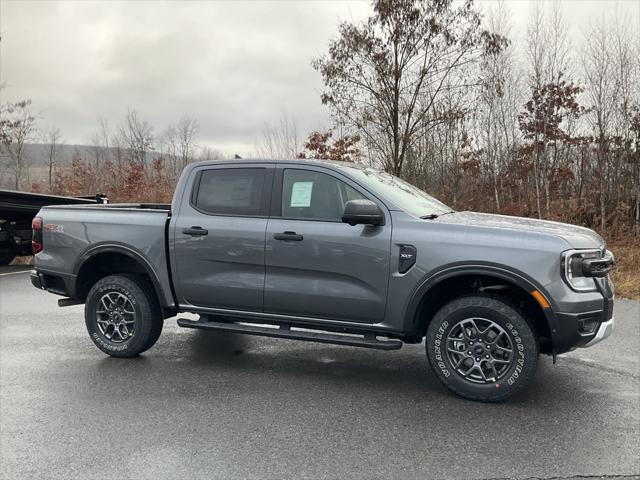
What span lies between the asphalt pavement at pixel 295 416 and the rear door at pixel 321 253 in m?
0.69

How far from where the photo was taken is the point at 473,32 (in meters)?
14.7

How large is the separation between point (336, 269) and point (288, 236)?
520 millimetres

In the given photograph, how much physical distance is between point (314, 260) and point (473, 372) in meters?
1.56

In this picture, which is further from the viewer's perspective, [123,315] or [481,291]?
[123,315]

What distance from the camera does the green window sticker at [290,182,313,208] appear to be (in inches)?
191

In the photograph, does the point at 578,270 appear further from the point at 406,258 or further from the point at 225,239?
the point at 225,239

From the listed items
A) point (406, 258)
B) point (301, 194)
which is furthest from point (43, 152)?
point (406, 258)

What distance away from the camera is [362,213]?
4.34 m

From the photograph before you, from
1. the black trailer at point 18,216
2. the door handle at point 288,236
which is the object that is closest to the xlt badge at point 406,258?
the door handle at point 288,236

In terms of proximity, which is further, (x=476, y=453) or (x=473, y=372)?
(x=473, y=372)

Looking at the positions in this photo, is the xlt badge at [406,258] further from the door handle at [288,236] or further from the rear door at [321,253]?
the door handle at [288,236]

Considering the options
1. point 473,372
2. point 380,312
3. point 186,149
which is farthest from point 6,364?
point 186,149

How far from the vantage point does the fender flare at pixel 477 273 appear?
4.04m

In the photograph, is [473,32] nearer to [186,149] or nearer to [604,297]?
A: [604,297]
